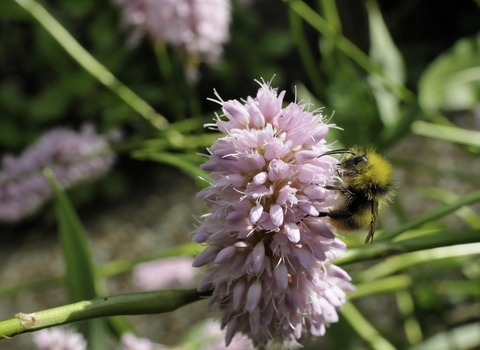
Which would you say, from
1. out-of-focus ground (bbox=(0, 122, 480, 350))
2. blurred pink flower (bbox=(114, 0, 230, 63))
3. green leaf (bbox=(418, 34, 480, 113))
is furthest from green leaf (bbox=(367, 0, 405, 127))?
out-of-focus ground (bbox=(0, 122, 480, 350))

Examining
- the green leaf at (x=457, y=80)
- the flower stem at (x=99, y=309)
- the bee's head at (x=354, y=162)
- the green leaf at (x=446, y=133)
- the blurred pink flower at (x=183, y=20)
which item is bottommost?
the flower stem at (x=99, y=309)

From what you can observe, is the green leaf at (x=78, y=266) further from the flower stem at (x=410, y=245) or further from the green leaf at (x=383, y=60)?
the green leaf at (x=383, y=60)

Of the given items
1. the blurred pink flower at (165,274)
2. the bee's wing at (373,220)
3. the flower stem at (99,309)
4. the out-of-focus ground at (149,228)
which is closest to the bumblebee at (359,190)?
the bee's wing at (373,220)

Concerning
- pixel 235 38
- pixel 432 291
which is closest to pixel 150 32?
pixel 432 291

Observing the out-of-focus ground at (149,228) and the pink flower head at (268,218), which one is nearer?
the pink flower head at (268,218)

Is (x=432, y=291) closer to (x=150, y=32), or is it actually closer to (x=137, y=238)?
(x=150, y=32)

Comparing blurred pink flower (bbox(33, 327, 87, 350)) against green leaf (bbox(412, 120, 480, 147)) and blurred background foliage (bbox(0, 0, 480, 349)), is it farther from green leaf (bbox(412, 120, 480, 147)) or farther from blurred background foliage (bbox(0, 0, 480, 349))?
green leaf (bbox(412, 120, 480, 147))

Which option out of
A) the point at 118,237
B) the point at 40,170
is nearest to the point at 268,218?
the point at 40,170
